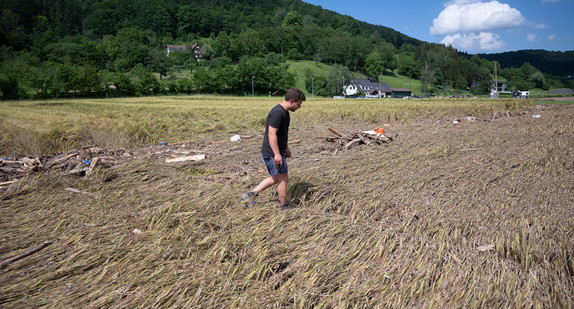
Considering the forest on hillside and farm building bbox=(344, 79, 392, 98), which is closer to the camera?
the forest on hillside

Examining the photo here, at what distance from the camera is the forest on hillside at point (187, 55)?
68125mm

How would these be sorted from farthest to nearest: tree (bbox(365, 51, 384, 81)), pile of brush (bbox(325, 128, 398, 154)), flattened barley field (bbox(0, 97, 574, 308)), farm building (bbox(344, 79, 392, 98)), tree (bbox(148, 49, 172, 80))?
tree (bbox(365, 51, 384, 81)), farm building (bbox(344, 79, 392, 98)), tree (bbox(148, 49, 172, 80)), pile of brush (bbox(325, 128, 398, 154)), flattened barley field (bbox(0, 97, 574, 308))

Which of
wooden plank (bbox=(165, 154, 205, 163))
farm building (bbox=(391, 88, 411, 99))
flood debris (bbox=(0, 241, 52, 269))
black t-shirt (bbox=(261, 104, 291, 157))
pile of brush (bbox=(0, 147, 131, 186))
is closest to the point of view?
flood debris (bbox=(0, 241, 52, 269))

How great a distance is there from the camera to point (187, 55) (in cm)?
12000

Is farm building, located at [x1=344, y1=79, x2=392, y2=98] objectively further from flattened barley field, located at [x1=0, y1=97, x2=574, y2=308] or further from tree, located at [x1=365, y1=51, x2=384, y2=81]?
flattened barley field, located at [x1=0, y1=97, x2=574, y2=308]

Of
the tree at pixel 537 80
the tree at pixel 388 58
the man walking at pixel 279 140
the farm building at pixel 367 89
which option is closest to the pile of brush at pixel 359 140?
the man walking at pixel 279 140

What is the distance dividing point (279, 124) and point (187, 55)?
126 m

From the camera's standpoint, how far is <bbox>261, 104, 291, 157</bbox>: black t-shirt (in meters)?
4.50

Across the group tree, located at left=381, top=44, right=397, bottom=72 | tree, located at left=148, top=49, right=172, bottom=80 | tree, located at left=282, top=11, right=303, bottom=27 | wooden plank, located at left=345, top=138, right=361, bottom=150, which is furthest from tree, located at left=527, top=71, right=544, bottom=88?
wooden plank, located at left=345, top=138, right=361, bottom=150

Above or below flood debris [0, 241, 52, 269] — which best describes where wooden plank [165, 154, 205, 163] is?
above

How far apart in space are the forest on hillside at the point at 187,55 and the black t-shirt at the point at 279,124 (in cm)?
6150

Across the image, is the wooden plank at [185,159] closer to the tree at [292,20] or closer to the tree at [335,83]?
the tree at [335,83]

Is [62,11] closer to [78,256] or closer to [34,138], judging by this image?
[34,138]

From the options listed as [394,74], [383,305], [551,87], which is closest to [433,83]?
[394,74]
